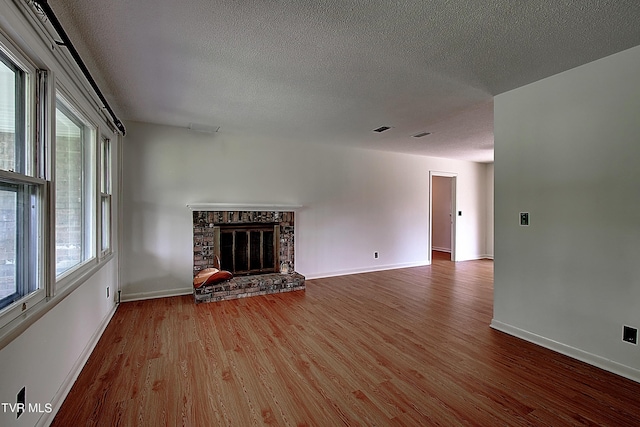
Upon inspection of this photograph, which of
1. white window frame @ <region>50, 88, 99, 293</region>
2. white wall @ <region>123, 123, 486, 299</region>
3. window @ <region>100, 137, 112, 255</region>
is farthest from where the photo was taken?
white wall @ <region>123, 123, 486, 299</region>

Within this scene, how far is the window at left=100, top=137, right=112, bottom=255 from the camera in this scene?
3451mm

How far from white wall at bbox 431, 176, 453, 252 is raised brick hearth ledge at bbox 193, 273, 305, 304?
5.39 metres

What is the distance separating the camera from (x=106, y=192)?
3559mm

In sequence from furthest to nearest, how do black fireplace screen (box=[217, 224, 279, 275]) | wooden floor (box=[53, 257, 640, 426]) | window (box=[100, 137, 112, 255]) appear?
black fireplace screen (box=[217, 224, 279, 275]), window (box=[100, 137, 112, 255]), wooden floor (box=[53, 257, 640, 426])

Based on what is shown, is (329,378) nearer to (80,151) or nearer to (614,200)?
(614,200)

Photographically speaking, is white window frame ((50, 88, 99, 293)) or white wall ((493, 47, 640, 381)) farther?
white window frame ((50, 88, 99, 293))

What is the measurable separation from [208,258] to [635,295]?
14.9 ft

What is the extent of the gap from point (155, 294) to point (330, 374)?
3.07 metres

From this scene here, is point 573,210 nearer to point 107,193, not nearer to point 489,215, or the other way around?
point 107,193

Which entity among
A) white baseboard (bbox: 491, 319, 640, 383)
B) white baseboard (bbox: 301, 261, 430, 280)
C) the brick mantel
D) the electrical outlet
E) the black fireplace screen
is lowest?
white baseboard (bbox: 491, 319, 640, 383)

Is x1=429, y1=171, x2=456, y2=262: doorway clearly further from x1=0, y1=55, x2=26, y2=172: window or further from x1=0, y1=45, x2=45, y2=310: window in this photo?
x1=0, y1=55, x2=26, y2=172: window

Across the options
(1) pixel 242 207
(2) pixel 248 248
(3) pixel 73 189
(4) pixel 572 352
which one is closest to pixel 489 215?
(4) pixel 572 352

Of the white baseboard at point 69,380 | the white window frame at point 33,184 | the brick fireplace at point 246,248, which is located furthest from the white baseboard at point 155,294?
the white window frame at point 33,184

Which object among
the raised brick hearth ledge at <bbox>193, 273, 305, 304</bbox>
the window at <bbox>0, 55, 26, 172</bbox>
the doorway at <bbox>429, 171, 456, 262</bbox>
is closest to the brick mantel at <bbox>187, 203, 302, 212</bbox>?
the raised brick hearth ledge at <bbox>193, 273, 305, 304</bbox>
